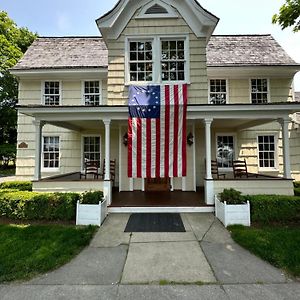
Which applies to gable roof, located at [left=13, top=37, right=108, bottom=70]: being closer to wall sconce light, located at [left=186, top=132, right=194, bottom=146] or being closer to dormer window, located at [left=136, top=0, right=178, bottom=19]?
dormer window, located at [left=136, top=0, right=178, bottom=19]

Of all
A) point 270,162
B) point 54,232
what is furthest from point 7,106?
point 270,162

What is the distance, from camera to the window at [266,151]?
11156 millimetres

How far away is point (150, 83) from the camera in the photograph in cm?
827

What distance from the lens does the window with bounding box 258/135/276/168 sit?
11.2 meters

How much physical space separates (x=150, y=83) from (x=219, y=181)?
176 inches

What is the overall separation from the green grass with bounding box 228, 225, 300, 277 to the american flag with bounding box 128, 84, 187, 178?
2690 mm

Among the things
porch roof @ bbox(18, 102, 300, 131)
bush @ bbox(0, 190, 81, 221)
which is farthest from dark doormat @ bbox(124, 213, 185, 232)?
porch roof @ bbox(18, 102, 300, 131)

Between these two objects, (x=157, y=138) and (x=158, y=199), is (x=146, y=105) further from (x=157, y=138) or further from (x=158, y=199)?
(x=158, y=199)

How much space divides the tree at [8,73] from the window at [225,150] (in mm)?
20628

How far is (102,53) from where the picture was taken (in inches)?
485

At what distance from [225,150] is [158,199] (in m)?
5.17

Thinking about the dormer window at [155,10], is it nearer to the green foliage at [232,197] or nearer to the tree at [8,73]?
the green foliage at [232,197]

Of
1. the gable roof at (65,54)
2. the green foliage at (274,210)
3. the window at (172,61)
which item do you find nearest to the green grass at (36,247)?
the green foliage at (274,210)

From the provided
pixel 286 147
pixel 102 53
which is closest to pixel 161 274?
pixel 286 147
